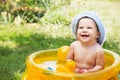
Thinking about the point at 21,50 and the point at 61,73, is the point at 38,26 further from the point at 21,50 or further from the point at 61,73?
the point at 61,73

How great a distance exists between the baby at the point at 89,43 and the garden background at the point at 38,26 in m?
0.84

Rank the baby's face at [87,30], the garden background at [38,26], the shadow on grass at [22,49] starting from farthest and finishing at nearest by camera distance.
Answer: the garden background at [38,26]
the shadow on grass at [22,49]
the baby's face at [87,30]

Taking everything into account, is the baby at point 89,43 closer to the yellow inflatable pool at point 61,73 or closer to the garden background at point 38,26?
the yellow inflatable pool at point 61,73

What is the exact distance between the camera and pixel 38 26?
4754mm

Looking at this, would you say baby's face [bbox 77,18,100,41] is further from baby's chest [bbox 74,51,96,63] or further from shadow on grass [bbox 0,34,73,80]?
shadow on grass [bbox 0,34,73,80]

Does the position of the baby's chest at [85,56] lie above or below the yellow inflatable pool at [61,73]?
above

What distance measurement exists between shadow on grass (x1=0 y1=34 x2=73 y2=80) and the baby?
2.66ft

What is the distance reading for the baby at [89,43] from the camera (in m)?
2.51

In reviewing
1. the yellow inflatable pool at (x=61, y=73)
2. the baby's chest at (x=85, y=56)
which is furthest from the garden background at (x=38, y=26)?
the baby's chest at (x=85, y=56)

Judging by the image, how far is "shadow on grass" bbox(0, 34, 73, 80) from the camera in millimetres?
3326

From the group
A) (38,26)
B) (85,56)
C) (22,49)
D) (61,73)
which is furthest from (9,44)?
(61,73)

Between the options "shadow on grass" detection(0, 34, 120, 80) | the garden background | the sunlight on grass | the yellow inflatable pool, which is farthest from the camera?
the sunlight on grass

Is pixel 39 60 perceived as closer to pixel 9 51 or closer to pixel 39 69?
pixel 39 69

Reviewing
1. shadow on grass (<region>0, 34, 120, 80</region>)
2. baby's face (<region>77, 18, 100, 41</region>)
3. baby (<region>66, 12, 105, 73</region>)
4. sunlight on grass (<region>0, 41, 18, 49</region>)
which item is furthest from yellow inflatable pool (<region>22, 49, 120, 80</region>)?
sunlight on grass (<region>0, 41, 18, 49</region>)
